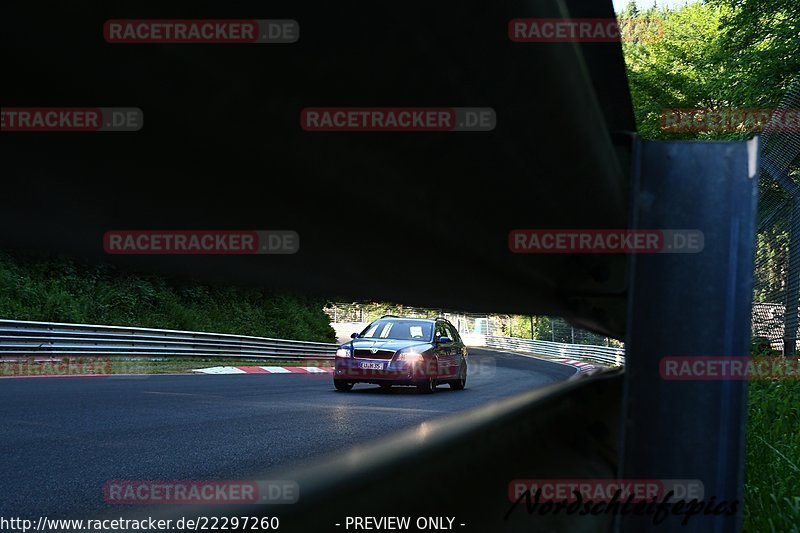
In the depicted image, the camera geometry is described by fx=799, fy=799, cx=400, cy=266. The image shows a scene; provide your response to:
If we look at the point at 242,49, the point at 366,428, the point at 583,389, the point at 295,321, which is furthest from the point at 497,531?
the point at 295,321

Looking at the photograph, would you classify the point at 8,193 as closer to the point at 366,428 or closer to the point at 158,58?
the point at 158,58

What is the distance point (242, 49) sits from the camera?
65 cm

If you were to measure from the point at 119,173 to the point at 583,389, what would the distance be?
1.54m

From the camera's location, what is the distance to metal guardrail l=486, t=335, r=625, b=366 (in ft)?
114

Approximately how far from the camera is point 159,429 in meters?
7.27

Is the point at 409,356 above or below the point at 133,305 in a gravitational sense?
below

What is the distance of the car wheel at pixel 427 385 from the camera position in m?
13.3
